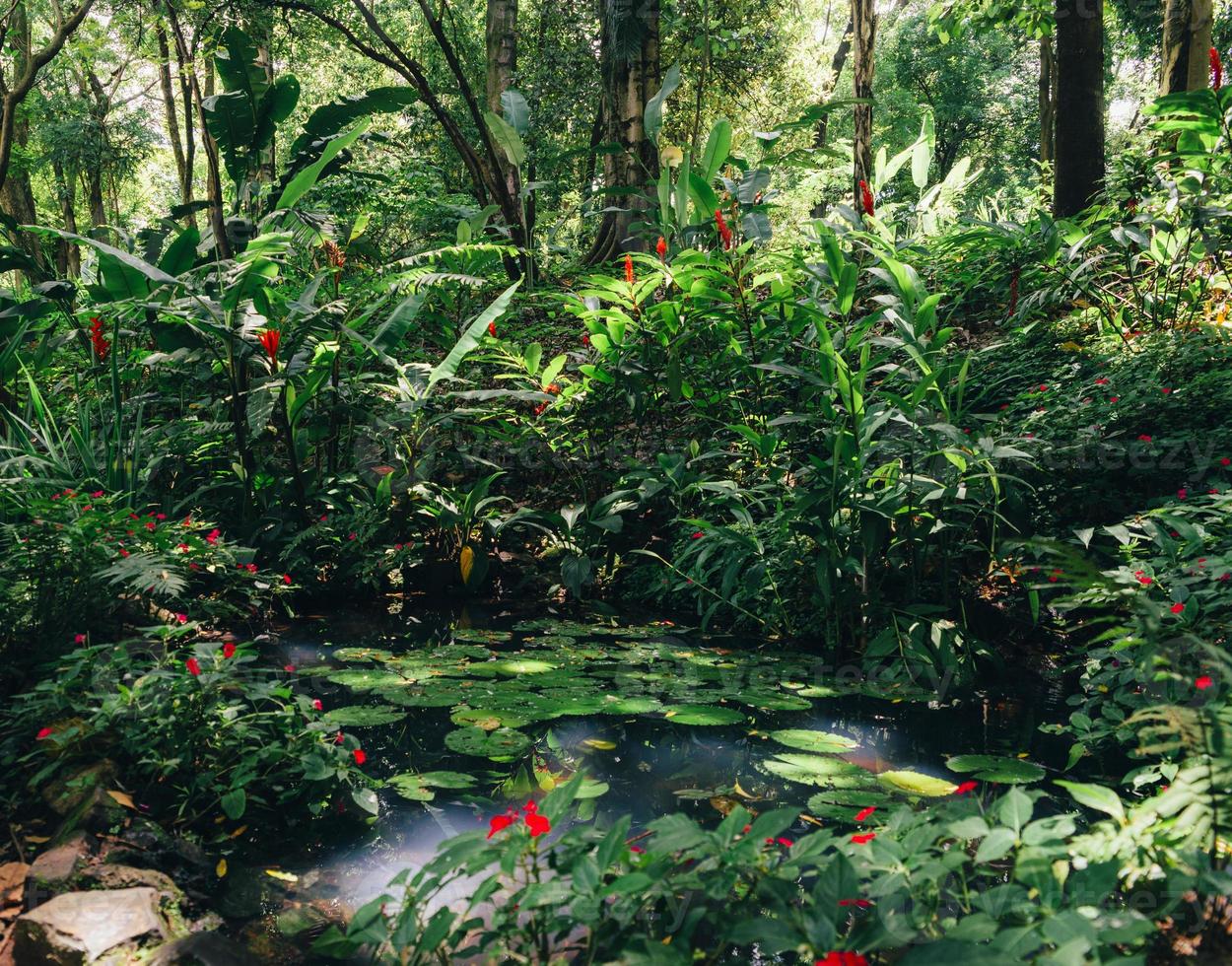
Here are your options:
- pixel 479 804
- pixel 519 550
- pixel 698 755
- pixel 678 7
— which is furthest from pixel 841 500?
pixel 678 7

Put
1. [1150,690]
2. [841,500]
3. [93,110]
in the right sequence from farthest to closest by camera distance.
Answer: [93,110], [841,500], [1150,690]

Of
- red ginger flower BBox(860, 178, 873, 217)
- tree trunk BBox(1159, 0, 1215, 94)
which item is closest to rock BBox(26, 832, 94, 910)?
red ginger flower BBox(860, 178, 873, 217)

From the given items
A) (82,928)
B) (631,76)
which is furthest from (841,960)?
(631,76)

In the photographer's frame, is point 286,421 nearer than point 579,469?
Yes

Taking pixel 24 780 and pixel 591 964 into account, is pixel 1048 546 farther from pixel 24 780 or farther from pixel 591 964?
pixel 24 780

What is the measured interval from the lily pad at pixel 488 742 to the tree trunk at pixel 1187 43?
521 cm

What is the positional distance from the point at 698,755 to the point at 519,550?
227 centimetres

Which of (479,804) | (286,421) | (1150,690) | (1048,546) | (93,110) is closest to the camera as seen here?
(1048,546)

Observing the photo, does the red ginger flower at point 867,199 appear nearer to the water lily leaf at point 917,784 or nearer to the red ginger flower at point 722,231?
the red ginger flower at point 722,231

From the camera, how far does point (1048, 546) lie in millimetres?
1273

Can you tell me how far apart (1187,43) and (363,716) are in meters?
5.81

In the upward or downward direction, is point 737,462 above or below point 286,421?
below

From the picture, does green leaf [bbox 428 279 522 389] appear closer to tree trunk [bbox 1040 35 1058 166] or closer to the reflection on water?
the reflection on water

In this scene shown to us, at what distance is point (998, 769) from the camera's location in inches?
87.0
